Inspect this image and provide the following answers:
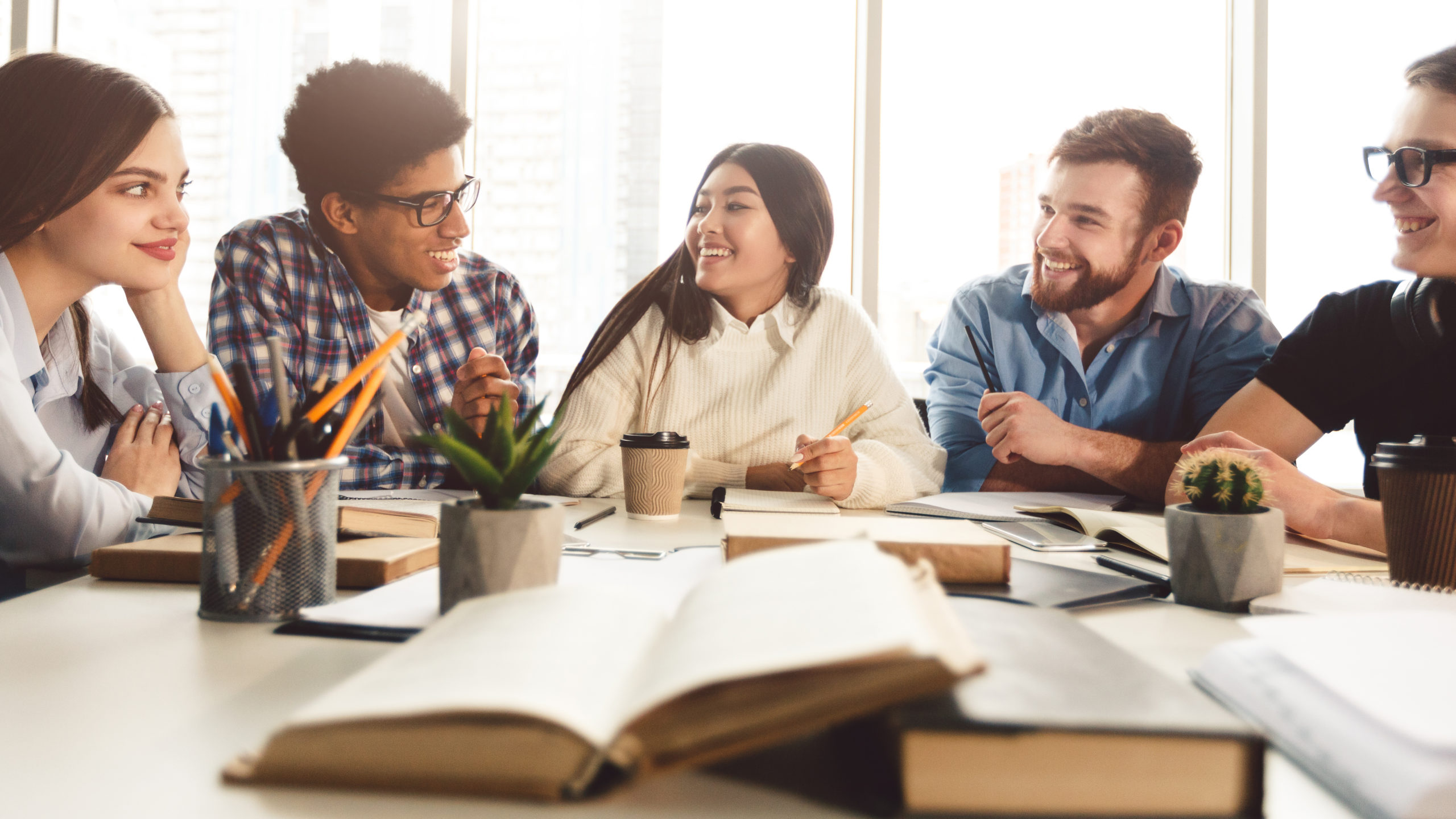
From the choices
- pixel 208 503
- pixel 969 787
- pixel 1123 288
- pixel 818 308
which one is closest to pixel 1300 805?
pixel 969 787

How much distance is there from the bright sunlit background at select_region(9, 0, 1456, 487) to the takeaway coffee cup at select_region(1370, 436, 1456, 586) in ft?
8.76

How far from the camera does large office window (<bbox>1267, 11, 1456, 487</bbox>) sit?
323 cm

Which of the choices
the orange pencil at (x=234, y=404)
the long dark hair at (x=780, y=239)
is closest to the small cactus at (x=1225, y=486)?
the orange pencil at (x=234, y=404)

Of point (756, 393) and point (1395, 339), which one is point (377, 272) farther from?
point (1395, 339)

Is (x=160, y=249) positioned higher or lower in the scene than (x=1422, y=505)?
higher

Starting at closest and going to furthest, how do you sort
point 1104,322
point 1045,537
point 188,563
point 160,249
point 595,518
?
1. point 188,563
2. point 1045,537
3. point 595,518
4. point 160,249
5. point 1104,322

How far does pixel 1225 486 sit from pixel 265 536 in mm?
785

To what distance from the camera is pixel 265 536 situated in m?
0.66

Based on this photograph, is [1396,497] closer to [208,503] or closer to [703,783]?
[703,783]

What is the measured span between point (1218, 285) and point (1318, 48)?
6.35 ft

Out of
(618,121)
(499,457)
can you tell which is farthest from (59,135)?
(618,121)

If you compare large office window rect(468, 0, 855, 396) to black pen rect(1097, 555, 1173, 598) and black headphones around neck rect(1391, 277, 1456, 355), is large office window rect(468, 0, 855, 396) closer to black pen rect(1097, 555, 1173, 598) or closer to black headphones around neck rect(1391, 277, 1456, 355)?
black headphones around neck rect(1391, 277, 1456, 355)

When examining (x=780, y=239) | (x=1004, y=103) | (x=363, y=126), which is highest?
(x=1004, y=103)

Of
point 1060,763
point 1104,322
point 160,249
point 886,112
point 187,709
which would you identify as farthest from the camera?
point 886,112
